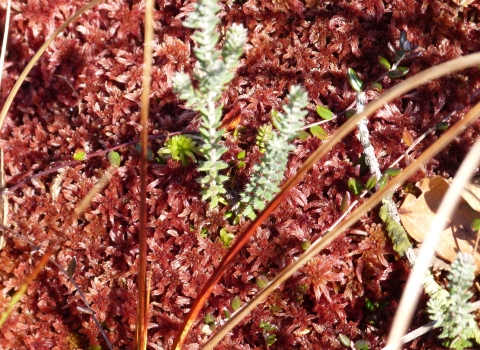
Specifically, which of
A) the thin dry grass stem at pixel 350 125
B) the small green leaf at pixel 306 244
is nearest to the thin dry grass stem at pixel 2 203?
the thin dry grass stem at pixel 350 125

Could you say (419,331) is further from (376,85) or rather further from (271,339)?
(376,85)

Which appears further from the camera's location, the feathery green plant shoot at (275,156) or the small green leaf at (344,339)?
the small green leaf at (344,339)

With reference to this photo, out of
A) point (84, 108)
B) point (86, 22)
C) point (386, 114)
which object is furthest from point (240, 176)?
point (86, 22)

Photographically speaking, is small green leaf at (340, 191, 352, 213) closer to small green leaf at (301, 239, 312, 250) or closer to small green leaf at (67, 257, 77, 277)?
small green leaf at (301, 239, 312, 250)

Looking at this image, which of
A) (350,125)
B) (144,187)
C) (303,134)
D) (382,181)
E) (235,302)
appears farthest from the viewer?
(303,134)

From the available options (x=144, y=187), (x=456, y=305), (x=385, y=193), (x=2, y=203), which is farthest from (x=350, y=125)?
(x=2, y=203)

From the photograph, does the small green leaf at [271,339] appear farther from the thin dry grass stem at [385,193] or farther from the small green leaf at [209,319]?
the thin dry grass stem at [385,193]

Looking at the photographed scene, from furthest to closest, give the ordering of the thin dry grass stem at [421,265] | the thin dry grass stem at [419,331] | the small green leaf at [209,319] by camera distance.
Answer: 1. the small green leaf at [209,319]
2. the thin dry grass stem at [419,331]
3. the thin dry grass stem at [421,265]
